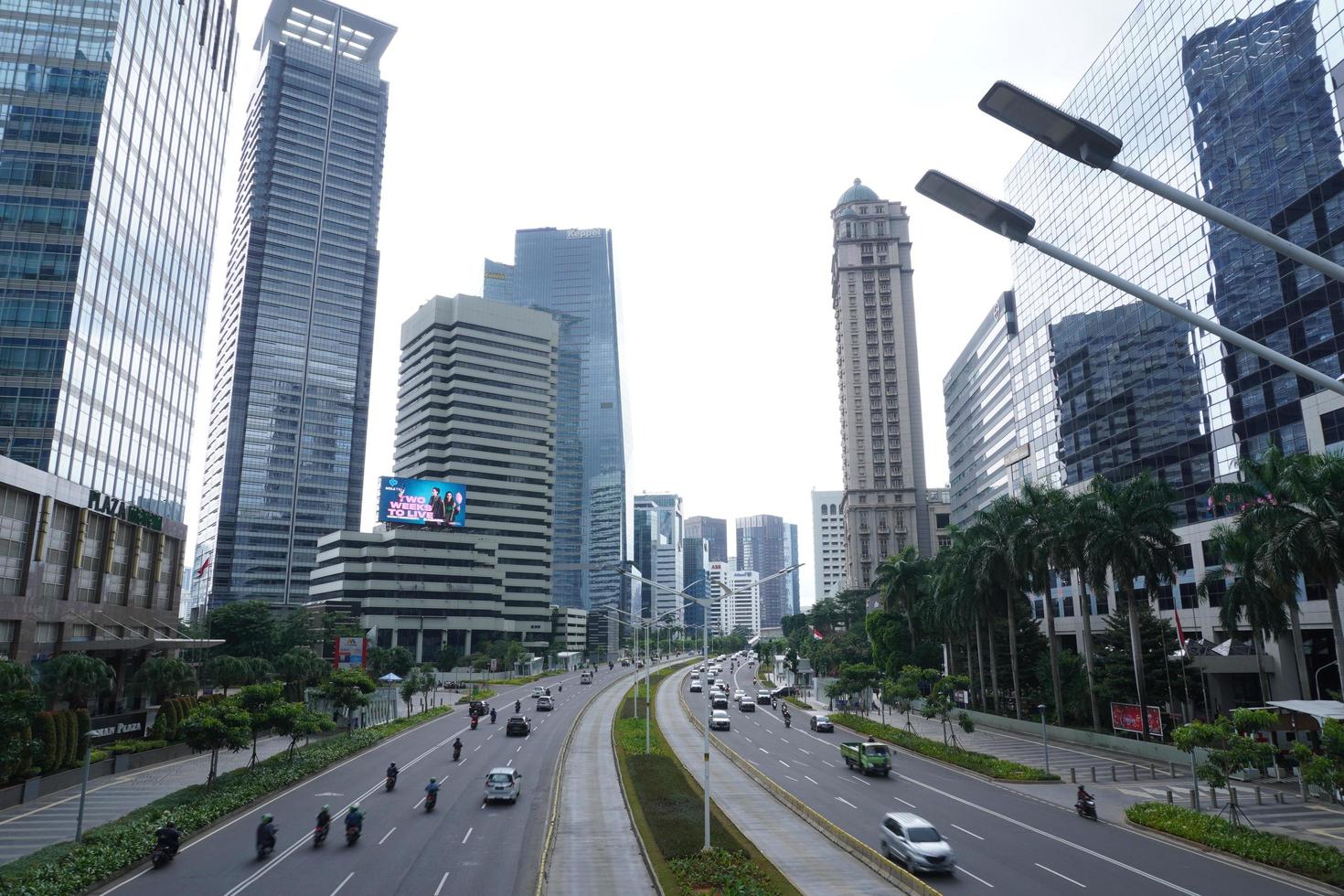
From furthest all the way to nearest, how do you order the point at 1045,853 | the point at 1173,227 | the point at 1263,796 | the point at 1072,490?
the point at 1072,490 < the point at 1173,227 < the point at 1263,796 < the point at 1045,853

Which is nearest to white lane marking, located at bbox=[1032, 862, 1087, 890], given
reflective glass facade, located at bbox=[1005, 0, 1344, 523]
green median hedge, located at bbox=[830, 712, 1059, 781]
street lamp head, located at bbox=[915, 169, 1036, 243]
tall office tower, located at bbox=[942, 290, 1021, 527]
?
green median hedge, located at bbox=[830, 712, 1059, 781]

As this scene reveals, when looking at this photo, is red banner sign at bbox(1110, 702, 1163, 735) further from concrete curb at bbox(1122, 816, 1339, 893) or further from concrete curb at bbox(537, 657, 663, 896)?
concrete curb at bbox(537, 657, 663, 896)

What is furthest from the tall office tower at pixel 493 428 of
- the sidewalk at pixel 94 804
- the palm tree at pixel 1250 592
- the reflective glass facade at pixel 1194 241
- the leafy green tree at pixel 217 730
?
the palm tree at pixel 1250 592

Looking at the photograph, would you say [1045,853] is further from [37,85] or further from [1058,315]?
[37,85]

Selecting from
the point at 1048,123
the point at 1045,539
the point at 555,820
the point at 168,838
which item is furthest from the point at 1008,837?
the point at 1045,539

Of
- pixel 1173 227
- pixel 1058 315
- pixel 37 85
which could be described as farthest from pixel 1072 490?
pixel 37 85

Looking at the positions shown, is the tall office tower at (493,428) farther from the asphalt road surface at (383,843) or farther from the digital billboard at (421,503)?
the asphalt road surface at (383,843)
